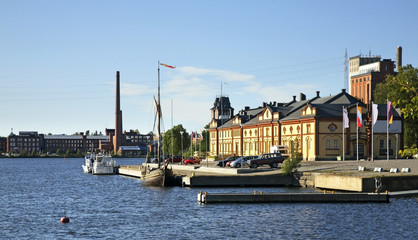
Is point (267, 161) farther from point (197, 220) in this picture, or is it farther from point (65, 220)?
point (65, 220)

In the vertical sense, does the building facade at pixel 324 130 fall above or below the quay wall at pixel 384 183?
above

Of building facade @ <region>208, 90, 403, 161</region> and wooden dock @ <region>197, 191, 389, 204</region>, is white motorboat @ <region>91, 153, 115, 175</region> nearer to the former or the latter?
building facade @ <region>208, 90, 403, 161</region>

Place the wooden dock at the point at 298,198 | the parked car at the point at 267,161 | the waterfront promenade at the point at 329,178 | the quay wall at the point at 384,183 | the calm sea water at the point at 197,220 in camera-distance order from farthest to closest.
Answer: the parked car at the point at 267,161 < the waterfront promenade at the point at 329,178 < the quay wall at the point at 384,183 < the wooden dock at the point at 298,198 < the calm sea water at the point at 197,220

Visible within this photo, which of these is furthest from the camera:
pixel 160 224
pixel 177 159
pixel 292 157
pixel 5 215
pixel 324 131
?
pixel 177 159

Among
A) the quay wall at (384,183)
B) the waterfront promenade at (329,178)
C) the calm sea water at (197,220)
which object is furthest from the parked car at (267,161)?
the quay wall at (384,183)

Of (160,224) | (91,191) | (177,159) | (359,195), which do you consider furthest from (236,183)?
(177,159)

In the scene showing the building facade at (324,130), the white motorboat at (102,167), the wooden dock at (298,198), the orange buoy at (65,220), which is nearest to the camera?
the orange buoy at (65,220)

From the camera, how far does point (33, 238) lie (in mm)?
41000

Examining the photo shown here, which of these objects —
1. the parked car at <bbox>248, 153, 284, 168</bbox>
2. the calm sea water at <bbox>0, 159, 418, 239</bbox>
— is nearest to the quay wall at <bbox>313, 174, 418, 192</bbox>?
the calm sea water at <bbox>0, 159, 418, 239</bbox>

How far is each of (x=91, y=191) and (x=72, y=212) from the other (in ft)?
79.3

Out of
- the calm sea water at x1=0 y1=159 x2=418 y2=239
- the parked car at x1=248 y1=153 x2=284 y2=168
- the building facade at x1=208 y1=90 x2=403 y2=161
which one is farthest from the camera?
the building facade at x1=208 y1=90 x2=403 y2=161

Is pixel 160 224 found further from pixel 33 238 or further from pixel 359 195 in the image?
pixel 359 195

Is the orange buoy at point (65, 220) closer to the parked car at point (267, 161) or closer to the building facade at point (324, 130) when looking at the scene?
the parked car at point (267, 161)

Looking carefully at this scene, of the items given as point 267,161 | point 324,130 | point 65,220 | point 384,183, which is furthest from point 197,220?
point 324,130
